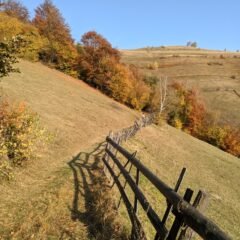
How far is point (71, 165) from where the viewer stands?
613 inches

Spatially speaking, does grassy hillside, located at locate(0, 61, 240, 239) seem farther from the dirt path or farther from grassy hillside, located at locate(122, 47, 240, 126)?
grassy hillside, located at locate(122, 47, 240, 126)

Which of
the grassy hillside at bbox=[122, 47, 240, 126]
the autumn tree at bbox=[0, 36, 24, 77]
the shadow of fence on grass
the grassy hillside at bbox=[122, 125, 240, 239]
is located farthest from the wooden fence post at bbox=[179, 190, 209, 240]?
the grassy hillside at bbox=[122, 47, 240, 126]

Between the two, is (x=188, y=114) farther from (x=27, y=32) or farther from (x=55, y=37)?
(x=27, y=32)

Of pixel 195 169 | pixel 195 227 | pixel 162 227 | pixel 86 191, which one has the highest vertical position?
pixel 195 227

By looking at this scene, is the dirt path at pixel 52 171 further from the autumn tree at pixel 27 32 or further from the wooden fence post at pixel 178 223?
the autumn tree at pixel 27 32

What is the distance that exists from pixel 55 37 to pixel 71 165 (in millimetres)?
52640

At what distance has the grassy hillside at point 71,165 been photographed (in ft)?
29.0

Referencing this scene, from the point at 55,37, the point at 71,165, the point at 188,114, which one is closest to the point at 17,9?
the point at 55,37

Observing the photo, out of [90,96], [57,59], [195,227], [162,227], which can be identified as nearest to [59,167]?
[162,227]

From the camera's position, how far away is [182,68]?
363 ft

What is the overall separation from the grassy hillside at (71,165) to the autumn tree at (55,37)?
190 inches

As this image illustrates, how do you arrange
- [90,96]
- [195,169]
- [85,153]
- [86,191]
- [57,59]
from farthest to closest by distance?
[57,59]
[90,96]
[195,169]
[85,153]
[86,191]

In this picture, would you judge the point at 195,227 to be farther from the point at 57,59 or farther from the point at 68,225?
the point at 57,59

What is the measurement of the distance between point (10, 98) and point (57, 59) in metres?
33.6
